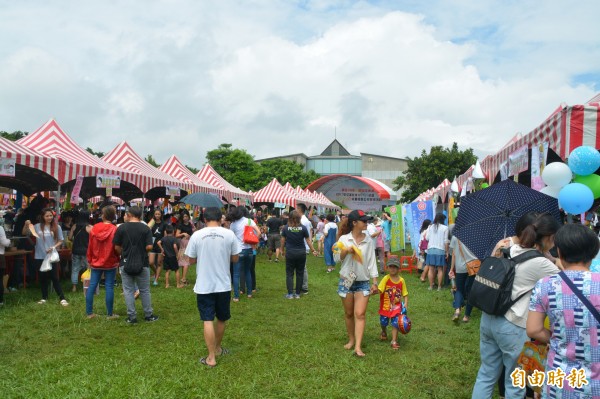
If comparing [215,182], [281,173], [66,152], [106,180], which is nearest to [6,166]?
[106,180]

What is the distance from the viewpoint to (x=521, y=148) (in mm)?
5531

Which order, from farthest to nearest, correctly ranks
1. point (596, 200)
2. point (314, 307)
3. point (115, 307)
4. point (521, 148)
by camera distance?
point (314, 307), point (115, 307), point (521, 148), point (596, 200)

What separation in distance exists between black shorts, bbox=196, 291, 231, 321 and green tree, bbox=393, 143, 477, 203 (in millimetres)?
30564

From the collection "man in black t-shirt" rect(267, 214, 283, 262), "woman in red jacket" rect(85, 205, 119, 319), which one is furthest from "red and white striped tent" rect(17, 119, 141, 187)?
"man in black t-shirt" rect(267, 214, 283, 262)

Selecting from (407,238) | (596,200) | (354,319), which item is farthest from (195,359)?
(407,238)

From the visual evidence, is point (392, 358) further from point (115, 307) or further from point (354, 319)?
point (115, 307)

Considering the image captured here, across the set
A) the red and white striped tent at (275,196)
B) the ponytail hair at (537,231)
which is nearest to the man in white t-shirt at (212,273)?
the ponytail hair at (537,231)

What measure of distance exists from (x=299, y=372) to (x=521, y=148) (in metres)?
3.68

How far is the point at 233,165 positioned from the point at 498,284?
4746 cm

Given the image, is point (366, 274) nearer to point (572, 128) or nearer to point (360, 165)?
point (572, 128)

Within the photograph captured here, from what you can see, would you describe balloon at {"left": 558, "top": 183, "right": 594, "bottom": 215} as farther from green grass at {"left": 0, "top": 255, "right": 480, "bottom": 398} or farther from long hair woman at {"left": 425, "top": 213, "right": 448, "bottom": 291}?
long hair woman at {"left": 425, "top": 213, "right": 448, "bottom": 291}

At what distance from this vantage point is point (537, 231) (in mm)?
3332

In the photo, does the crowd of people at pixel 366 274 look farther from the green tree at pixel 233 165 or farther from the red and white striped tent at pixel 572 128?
the green tree at pixel 233 165

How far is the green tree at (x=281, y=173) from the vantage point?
51750mm
